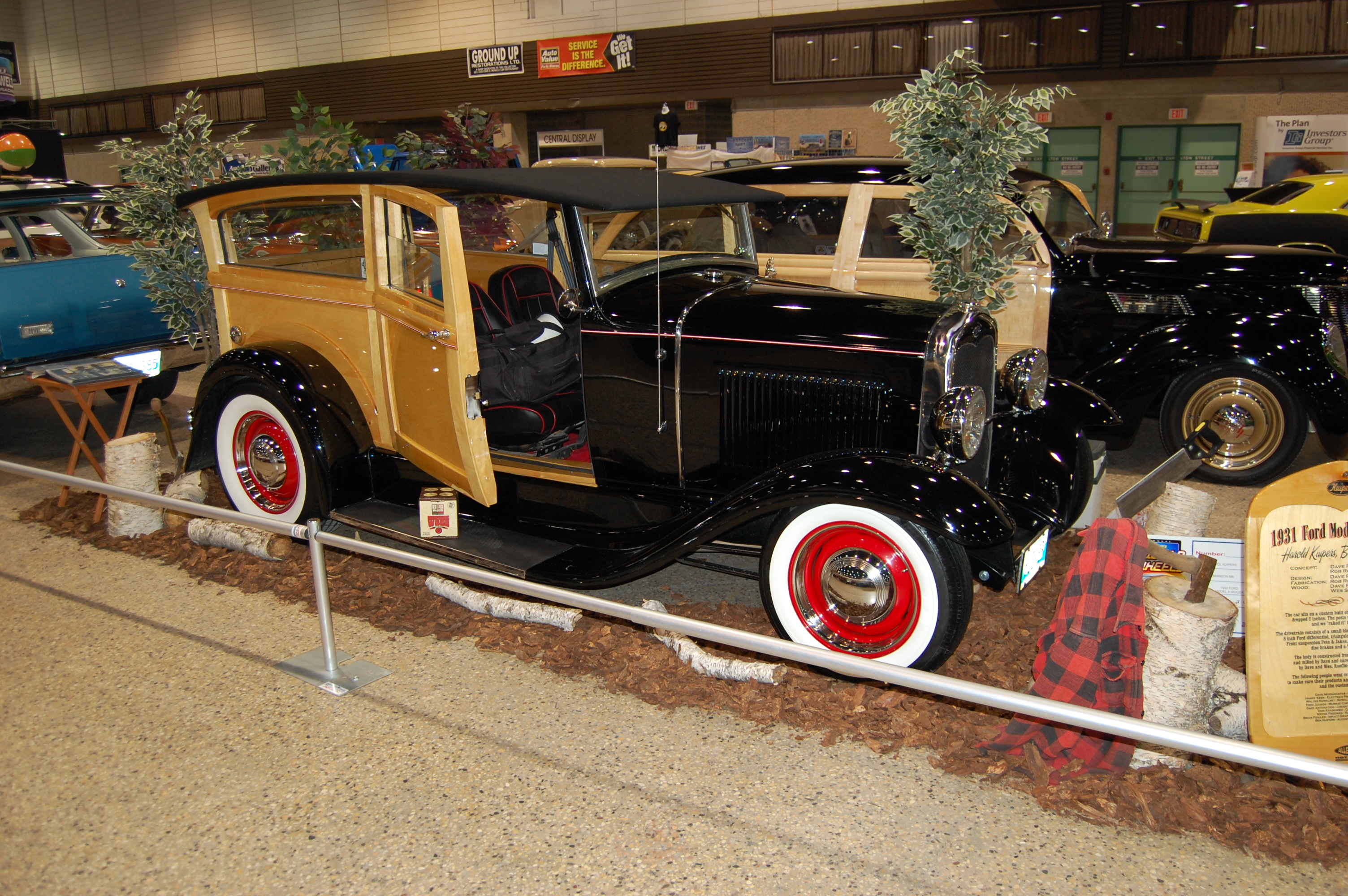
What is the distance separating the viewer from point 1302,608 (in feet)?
8.32

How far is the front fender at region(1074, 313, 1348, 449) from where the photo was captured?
5047 mm

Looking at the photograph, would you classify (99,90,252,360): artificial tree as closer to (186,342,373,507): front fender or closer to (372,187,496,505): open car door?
(186,342,373,507): front fender

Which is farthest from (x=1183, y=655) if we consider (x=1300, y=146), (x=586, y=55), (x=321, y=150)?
(x=586, y=55)

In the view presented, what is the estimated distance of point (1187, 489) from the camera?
3.65 meters

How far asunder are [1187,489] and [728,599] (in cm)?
188

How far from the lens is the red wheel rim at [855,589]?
9.95 feet

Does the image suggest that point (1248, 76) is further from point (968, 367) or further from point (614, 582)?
point (614, 582)

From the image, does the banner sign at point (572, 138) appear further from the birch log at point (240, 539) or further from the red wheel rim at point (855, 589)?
the red wheel rim at point (855, 589)

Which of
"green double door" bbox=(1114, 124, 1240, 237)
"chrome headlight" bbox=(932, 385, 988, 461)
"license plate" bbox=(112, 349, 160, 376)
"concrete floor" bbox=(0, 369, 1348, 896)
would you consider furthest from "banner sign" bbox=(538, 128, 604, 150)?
"chrome headlight" bbox=(932, 385, 988, 461)

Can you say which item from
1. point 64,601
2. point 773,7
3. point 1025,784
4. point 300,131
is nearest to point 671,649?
point 1025,784

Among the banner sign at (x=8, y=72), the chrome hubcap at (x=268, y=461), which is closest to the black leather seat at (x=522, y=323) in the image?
the chrome hubcap at (x=268, y=461)

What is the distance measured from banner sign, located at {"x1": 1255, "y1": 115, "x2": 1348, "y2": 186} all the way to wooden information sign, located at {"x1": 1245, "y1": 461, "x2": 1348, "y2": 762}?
363 inches

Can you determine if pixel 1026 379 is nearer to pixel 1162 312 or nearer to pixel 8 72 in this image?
pixel 1162 312

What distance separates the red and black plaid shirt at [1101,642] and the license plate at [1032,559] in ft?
1.00
